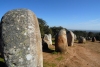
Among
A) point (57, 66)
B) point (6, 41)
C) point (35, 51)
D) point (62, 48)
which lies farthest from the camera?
point (62, 48)

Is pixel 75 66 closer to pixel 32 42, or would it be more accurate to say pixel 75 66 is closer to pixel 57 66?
pixel 57 66

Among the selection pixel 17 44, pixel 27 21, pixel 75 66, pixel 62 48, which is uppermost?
pixel 27 21

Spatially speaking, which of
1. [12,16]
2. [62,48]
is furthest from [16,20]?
[62,48]

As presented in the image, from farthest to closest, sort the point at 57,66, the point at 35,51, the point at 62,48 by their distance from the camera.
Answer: the point at 62,48 < the point at 57,66 < the point at 35,51

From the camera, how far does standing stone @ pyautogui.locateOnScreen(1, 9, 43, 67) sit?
14.3ft

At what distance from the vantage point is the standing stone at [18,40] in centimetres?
436

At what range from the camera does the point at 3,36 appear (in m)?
4.45

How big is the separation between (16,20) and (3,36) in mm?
722

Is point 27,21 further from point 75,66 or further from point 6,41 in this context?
point 75,66

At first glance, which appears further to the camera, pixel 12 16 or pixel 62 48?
pixel 62 48

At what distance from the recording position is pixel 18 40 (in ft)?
14.5

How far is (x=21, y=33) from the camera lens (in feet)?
14.6

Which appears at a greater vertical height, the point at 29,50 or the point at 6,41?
the point at 6,41

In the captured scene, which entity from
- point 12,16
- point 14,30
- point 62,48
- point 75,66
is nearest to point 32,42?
point 14,30
